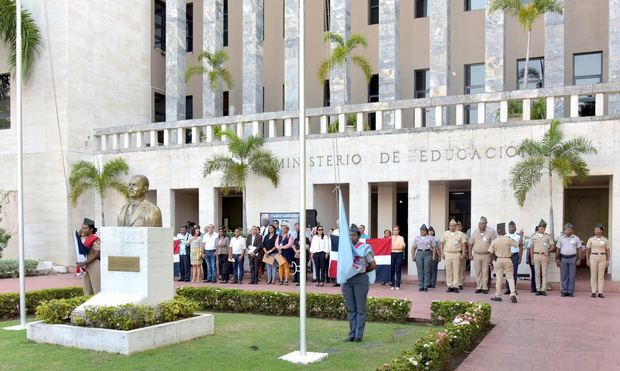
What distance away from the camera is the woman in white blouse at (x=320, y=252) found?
17234 millimetres

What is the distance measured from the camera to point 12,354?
8820 millimetres

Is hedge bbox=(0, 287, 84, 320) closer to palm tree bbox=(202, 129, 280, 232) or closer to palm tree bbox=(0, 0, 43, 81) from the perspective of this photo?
palm tree bbox=(202, 129, 280, 232)

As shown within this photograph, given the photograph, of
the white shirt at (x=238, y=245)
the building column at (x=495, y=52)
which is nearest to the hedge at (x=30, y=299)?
the white shirt at (x=238, y=245)

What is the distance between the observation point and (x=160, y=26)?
97.7 feet

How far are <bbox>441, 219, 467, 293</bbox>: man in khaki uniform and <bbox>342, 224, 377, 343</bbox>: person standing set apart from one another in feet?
21.2

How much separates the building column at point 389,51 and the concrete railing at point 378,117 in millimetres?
918

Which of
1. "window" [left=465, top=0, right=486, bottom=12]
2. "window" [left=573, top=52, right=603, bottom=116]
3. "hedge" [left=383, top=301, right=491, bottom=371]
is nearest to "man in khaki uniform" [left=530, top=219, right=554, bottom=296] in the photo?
"hedge" [left=383, top=301, right=491, bottom=371]

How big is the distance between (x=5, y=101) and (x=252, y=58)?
9.71 meters

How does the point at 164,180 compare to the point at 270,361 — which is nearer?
the point at 270,361

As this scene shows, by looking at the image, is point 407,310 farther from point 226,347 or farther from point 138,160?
point 138,160

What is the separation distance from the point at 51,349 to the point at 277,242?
29.8ft

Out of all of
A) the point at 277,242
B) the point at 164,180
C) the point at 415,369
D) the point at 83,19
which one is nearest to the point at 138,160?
the point at 164,180

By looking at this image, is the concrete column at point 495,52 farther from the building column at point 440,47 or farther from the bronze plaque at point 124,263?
the bronze plaque at point 124,263

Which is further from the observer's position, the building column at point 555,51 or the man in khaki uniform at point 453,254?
the building column at point 555,51
